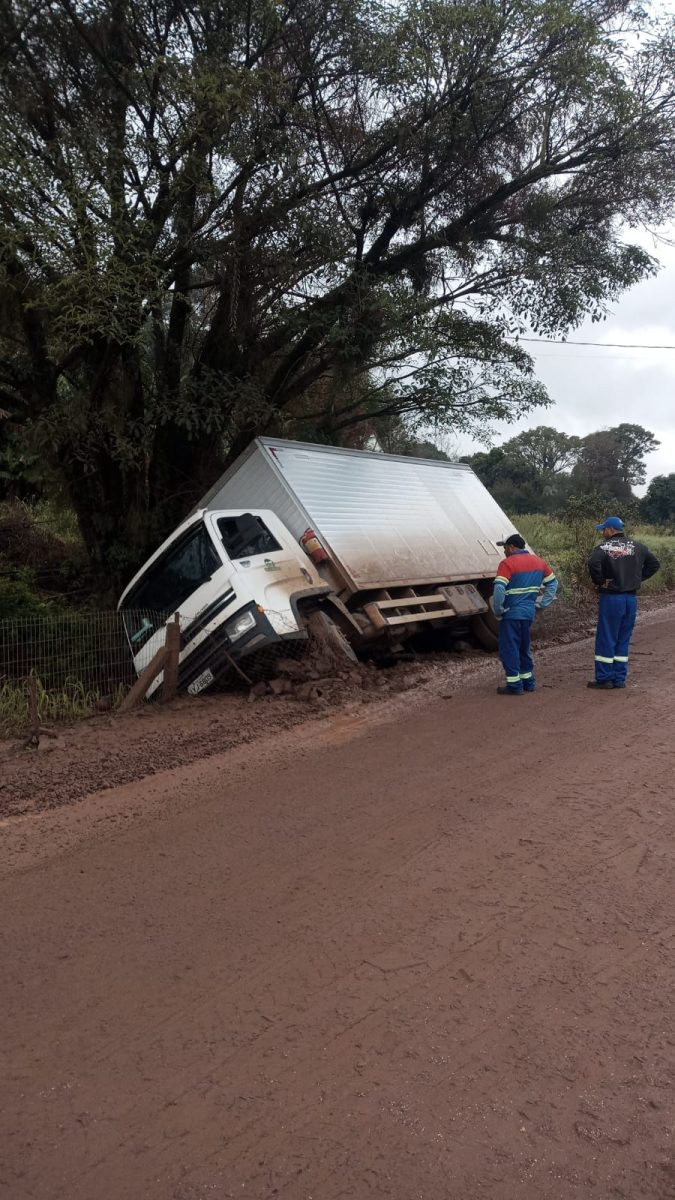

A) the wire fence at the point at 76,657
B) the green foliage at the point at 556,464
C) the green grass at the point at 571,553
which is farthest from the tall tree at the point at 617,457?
the wire fence at the point at 76,657

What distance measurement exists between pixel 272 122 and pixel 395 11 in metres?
2.09

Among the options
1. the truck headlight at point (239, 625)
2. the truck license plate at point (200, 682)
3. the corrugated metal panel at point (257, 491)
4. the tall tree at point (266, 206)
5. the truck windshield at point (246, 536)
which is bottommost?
the truck license plate at point (200, 682)

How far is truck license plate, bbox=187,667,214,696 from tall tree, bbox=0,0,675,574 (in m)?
3.18

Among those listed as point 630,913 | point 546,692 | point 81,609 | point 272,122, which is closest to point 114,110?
point 272,122

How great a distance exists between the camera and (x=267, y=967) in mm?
3443

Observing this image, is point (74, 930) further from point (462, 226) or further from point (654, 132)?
point (654, 132)

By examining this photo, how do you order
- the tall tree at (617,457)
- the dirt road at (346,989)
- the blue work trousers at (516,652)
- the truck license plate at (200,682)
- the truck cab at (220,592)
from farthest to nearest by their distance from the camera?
the tall tree at (617,457) < the blue work trousers at (516,652) < the truck license plate at (200,682) < the truck cab at (220,592) < the dirt road at (346,989)

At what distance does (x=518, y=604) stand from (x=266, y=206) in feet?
18.2

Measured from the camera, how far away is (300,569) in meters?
8.65

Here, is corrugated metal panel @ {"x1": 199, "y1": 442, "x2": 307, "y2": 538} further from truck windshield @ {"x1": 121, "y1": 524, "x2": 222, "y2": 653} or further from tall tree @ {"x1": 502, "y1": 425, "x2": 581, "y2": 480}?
tall tree @ {"x1": 502, "y1": 425, "x2": 581, "y2": 480}

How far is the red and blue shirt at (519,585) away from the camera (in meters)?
8.58

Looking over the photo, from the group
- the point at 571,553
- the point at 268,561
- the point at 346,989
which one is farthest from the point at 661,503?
the point at 346,989

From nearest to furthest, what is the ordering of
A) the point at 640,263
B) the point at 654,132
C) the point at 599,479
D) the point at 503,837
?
the point at 503,837 < the point at 654,132 < the point at 640,263 < the point at 599,479

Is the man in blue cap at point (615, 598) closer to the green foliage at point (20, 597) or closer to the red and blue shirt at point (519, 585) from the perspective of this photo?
the red and blue shirt at point (519, 585)
